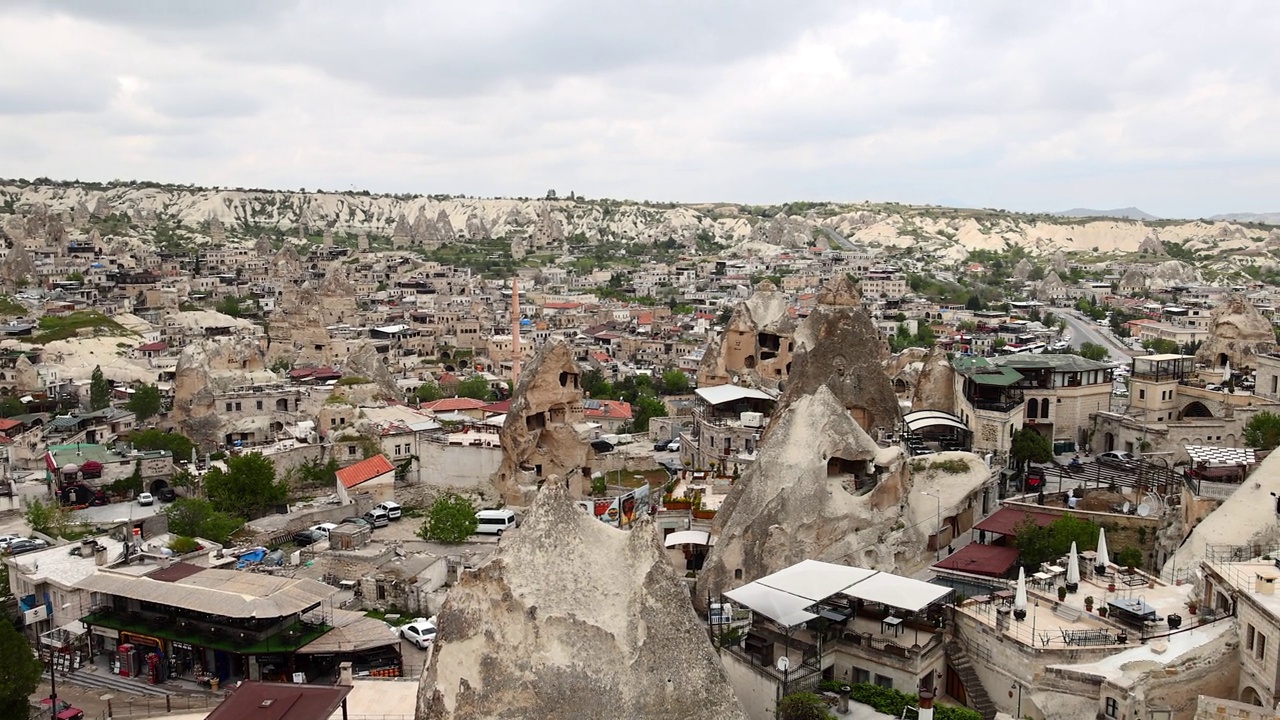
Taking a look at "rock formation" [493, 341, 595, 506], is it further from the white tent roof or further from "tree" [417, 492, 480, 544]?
the white tent roof

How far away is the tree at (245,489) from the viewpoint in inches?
1540

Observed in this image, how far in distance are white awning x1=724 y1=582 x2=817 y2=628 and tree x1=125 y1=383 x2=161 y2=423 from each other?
145 feet

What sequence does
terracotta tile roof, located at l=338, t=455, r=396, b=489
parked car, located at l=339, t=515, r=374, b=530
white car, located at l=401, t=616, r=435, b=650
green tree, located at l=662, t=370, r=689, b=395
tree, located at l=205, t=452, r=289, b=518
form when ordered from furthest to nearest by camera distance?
1. green tree, located at l=662, t=370, r=689, b=395
2. terracotta tile roof, located at l=338, t=455, r=396, b=489
3. tree, located at l=205, t=452, r=289, b=518
4. parked car, located at l=339, t=515, r=374, b=530
5. white car, located at l=401, t=616, r=435, b=650

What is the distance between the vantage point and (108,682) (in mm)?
25062

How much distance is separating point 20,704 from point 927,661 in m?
17.8

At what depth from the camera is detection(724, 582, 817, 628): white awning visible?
806 inches

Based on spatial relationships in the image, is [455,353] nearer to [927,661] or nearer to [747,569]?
[747,569]

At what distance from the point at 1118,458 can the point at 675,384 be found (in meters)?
34.7

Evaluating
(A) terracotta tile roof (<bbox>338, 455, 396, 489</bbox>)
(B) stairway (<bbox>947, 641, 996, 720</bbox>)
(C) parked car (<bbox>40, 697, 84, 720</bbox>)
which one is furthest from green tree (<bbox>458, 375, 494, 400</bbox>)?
(B) stairway (<bbox>947, 641, 996, 720</bbox>)

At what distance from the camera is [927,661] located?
803 inches

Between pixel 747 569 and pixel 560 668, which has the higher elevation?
pixel 560 668

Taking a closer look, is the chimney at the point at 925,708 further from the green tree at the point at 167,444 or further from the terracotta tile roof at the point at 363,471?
the green tree at the point at 167,444

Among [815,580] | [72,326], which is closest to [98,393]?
[72,326]

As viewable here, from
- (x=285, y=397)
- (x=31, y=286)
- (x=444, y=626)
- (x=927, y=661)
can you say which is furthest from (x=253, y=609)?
(x=31, y=286)
